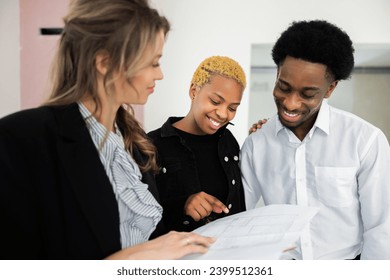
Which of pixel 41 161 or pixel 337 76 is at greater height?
pixel 337 76

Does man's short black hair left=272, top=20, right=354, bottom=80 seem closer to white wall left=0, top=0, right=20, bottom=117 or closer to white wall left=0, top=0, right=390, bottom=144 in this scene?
white wall left=0, top=0, right=390, bottom=144

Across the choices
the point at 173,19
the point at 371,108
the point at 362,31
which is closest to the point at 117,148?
the point at 173,19

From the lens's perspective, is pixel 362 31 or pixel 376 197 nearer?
pixel 376 197

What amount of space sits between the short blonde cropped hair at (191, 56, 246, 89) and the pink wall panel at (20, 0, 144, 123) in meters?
0.98

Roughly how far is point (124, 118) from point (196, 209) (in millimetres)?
320

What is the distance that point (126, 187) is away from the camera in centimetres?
85

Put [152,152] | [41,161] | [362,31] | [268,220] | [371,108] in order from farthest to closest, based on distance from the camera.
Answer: [371,108], [362,31], [152,152], [268,220], [41,161]

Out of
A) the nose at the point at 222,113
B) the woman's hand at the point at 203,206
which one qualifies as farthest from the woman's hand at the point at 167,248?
the nose at the point at 222,113

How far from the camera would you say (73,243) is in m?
0.71

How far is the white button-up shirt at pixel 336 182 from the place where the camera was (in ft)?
3.87

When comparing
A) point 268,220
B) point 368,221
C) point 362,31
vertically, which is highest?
point 362,31

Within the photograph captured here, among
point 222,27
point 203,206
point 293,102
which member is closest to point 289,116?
point 293,102

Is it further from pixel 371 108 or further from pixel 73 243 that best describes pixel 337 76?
pixel 371 108

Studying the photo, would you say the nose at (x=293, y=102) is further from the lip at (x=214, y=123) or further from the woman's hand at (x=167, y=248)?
the woman's hand at (x=167, y=248)
